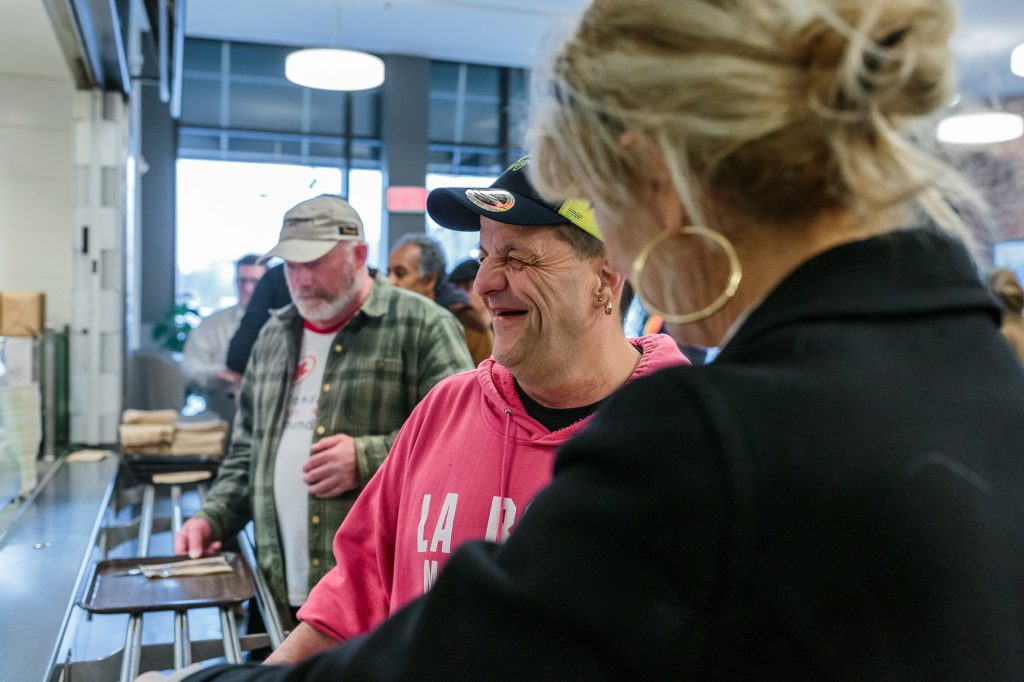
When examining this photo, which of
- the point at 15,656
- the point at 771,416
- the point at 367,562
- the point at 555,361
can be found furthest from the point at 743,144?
the point at 15,656

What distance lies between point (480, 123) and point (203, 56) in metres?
3.30

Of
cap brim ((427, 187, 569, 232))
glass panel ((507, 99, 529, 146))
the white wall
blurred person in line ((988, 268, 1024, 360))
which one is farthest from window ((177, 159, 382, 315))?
glass panel ((507, 99, 529, 146))

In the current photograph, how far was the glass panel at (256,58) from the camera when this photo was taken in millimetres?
10141

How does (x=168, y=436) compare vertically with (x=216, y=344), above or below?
below

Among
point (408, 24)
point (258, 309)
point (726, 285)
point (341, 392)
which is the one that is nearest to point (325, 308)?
point (341, 392)

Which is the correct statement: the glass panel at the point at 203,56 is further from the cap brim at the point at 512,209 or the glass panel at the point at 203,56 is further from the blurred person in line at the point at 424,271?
the cap brim at the point at 512,209

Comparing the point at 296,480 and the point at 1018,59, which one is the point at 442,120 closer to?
the point at 1018,59

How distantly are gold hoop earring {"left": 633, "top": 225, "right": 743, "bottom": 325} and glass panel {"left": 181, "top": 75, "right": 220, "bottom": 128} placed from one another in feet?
34.3

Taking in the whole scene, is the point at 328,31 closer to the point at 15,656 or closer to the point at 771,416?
the point at 15,656

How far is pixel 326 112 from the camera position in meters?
10.8

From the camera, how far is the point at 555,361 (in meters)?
1.53

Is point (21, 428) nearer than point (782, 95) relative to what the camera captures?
No

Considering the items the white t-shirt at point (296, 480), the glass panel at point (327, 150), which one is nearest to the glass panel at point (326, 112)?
the glass panel at point (327, 150)

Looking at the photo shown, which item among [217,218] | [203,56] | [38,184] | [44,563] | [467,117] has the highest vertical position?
[203,56]
